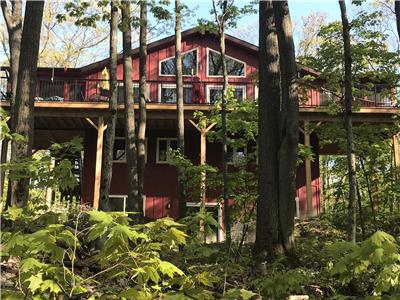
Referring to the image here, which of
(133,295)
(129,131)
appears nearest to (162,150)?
(129,131)

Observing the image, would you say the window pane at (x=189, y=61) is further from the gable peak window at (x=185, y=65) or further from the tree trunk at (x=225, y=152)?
the tree trunk at (x=225, y=152)

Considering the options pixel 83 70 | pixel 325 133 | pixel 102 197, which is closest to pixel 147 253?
pixel 102 197

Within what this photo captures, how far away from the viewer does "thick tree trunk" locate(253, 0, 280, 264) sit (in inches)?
330

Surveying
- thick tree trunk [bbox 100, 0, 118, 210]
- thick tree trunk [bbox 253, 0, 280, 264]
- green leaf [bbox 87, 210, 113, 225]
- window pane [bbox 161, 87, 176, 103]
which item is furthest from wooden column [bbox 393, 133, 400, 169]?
green leaf [bbox 87, 210, 113, 225]

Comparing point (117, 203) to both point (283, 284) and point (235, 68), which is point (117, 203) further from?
point (283, 284)

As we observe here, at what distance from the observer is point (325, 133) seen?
44.8 feet

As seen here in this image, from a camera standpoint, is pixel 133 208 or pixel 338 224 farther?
pixel 338 224

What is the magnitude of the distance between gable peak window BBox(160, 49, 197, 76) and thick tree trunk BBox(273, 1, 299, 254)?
14.8 m

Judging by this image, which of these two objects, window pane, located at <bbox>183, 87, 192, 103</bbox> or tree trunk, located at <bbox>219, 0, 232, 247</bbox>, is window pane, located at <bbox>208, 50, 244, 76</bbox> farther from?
tree trunk, located at <bbox>219, 0, 232, 247</bbox>

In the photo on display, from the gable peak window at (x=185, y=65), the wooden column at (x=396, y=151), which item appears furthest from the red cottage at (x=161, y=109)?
the wooden column at (x=396, y=151)

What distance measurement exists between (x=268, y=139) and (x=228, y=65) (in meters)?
15.4

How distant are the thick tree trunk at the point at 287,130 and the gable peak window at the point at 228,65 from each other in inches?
580

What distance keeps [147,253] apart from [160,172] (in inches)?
740

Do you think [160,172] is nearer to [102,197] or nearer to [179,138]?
[179,138]
